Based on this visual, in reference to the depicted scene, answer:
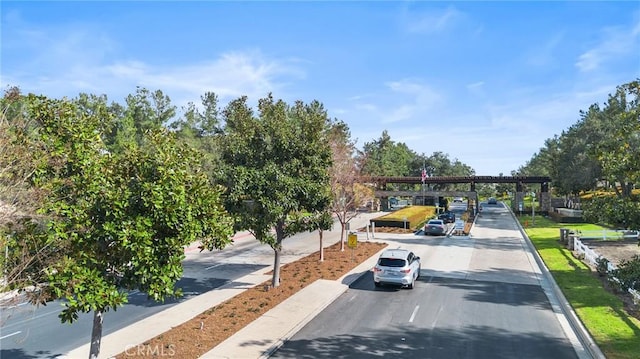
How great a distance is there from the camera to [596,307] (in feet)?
52.1

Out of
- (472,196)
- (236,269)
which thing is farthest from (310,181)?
(472,196)

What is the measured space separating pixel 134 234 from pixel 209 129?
67.4 metres

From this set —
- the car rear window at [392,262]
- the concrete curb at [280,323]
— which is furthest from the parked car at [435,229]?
the car rear window at [392,262]

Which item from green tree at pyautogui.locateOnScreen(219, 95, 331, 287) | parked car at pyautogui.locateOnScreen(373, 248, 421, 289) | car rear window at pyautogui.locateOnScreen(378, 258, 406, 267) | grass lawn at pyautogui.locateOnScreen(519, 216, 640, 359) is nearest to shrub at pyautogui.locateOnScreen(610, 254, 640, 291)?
grass lawn at pyautogui.locateOnScreen(519, 216, 640, 359)

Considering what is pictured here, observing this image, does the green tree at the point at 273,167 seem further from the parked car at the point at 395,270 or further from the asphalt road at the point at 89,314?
the asphalt road at the point at 89,314

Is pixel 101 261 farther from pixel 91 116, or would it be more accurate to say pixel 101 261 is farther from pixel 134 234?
pixel 91 116

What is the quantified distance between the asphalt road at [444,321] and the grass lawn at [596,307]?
88 centimetres

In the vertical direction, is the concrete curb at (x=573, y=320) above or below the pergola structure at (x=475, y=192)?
below

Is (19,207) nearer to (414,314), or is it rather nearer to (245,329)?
(245,329)

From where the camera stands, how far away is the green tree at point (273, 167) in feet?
55.9

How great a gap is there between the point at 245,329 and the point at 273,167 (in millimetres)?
6053

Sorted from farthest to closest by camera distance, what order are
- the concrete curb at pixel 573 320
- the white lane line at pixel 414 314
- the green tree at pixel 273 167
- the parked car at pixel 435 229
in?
the parked car at pixel 435 229 < the green tree at pixel 273 167 < the white lane line at pixel 414 314 < the concrete curb at pixel 573 320

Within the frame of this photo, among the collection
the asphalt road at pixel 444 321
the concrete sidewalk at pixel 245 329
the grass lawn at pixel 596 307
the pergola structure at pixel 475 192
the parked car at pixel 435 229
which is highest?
the pergola structure at pixel 475 192

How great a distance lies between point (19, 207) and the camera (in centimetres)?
695
